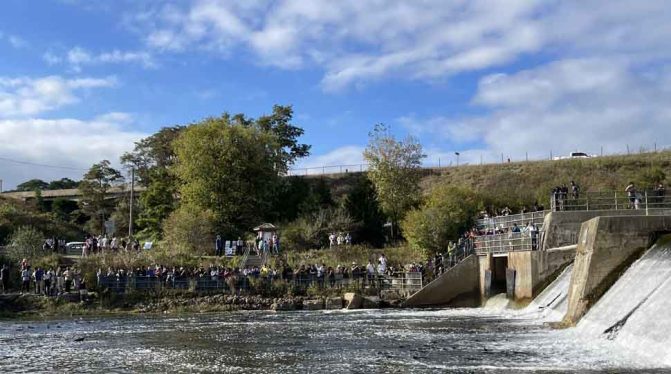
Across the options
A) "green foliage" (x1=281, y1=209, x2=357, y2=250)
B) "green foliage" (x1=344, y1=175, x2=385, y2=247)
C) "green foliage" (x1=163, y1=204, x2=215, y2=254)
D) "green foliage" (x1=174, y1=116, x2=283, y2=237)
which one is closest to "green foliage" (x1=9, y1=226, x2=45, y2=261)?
"green foliage" (x1=163, y1=204, x2=215, y2=254)

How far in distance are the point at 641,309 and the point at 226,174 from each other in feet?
152

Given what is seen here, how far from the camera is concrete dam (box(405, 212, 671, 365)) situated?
19.2m

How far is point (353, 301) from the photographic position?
39188 millimetres

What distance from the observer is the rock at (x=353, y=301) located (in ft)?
128

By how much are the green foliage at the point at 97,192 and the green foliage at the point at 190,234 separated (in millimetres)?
34722

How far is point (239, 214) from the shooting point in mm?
61844

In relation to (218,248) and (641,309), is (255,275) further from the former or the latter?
(641,309)

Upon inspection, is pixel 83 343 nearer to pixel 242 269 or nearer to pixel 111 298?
pixel 111 298

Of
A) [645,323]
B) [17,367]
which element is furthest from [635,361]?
[17,367]

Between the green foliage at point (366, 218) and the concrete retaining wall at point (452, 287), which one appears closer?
the concrete retaining wall at point (452, 287)

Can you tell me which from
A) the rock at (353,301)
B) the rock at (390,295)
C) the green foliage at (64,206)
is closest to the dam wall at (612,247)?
the rock at (353,301)

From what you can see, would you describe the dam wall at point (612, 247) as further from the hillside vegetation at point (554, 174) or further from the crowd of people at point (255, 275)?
the hillside vegetation at point (554, 174)

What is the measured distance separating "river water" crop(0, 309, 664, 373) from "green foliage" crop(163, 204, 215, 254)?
2045 cm

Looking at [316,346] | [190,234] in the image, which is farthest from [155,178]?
[316,346]
